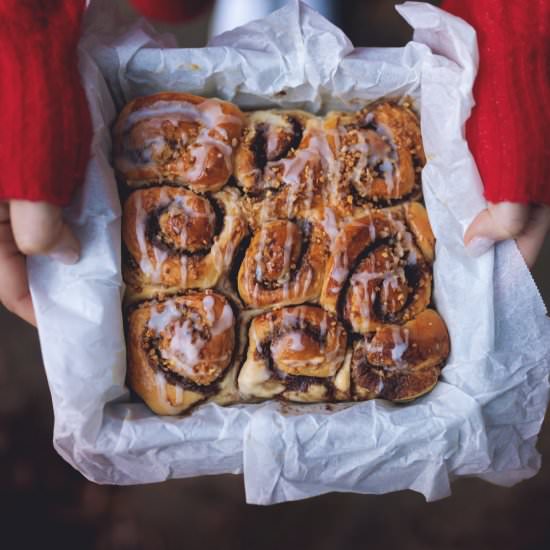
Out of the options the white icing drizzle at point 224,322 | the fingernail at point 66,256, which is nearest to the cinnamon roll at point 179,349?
the white icing drizzle at point 224,322

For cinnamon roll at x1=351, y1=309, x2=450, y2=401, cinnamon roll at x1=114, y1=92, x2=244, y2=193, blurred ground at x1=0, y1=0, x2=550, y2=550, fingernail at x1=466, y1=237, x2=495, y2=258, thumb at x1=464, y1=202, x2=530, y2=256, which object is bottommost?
blurred ground at x1=0, y1=0, x2=550, y2=550

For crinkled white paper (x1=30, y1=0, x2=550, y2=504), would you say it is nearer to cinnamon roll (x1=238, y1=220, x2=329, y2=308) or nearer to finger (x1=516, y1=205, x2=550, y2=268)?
finger (x1=516, y1=205, x2=550, y2=268)

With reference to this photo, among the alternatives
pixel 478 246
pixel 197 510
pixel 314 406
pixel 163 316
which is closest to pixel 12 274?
pixel 163 316

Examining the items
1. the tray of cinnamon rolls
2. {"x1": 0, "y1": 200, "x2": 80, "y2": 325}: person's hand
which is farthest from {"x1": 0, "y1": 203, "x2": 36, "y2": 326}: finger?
→ the tray of cinnamon rolls

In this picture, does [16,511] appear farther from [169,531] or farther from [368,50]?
[368,50]

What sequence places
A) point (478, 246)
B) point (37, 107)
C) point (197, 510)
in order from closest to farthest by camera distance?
point (37, 107)
point (478, 246)
point (197, 510)

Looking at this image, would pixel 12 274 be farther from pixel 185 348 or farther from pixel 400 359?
pixel 400 359

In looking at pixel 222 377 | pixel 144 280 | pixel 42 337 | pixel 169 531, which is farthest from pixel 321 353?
pixel 169 531

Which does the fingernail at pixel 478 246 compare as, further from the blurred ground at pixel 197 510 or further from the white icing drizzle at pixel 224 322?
the blurred ground at pixel 197 510
